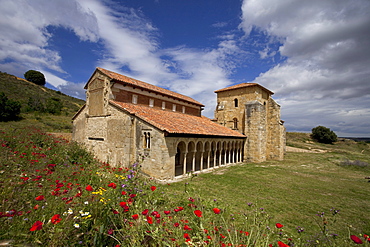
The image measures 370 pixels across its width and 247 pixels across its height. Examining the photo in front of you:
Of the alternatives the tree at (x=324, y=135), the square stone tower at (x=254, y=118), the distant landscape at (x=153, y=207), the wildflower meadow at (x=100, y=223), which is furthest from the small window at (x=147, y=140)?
the tree at (x=324, y=135)

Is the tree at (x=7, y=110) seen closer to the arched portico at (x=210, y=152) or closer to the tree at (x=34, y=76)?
the arched portico at (x=210, y=152)

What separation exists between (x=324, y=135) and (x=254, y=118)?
3559 cm

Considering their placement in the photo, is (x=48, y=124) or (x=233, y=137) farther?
(x=48, y=124)

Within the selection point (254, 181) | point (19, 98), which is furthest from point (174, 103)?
point (19, 98)

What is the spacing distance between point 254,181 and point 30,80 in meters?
76.7

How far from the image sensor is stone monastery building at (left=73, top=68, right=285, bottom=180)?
1144 cm

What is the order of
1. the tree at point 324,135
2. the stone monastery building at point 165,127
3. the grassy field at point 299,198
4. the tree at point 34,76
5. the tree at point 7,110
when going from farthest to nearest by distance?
the tree at point 34,76, the tree at point 324,135, the tree at point 7,110, the stone monastery building at point 165,127, the grassy field at point 299,198

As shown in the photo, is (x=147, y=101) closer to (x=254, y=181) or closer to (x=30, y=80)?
(x=254, y=181)

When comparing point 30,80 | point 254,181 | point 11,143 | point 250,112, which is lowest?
point 254,181

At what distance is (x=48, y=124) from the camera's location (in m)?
28.4

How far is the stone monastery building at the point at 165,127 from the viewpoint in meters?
11.4

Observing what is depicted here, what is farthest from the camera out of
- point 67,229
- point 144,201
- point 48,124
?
point 48,124

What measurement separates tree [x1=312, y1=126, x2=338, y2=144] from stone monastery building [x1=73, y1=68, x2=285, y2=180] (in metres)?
30.7

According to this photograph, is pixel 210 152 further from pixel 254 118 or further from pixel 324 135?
pixel 324 135
